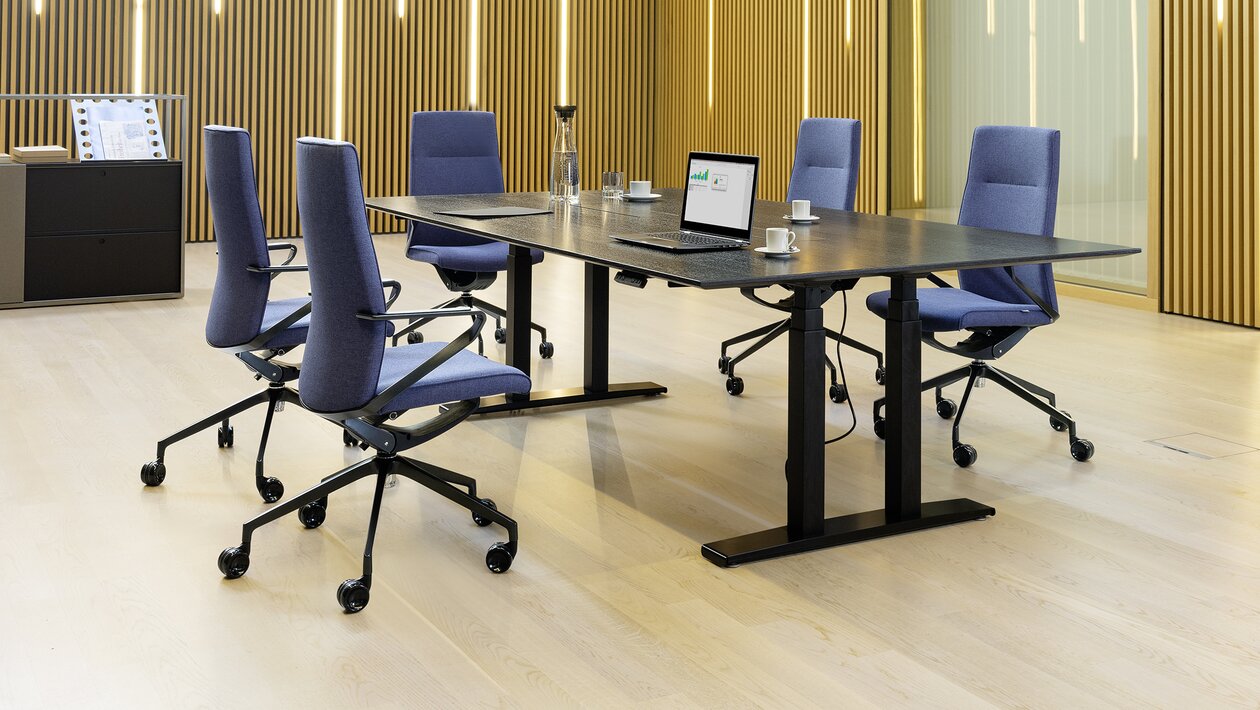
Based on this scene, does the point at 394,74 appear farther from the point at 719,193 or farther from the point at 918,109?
the point at 719,193

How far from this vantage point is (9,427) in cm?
462

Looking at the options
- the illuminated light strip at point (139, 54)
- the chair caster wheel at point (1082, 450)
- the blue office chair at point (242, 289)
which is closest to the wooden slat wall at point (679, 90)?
the illuminated light strip at point (139, 54)

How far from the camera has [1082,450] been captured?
4270 mm

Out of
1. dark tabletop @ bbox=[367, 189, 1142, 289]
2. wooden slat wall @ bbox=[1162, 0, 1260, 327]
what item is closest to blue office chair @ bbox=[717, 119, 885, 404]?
dark tabletop @ bbox=[367, 189, 1142, 289]

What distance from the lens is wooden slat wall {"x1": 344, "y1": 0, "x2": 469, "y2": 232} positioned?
1077cm

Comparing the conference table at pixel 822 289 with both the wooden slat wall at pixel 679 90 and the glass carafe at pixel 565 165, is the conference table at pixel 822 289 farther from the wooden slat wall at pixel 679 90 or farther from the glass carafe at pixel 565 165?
the wooden slat wall at pixel 679 90

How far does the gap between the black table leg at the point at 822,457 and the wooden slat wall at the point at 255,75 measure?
7898 mm

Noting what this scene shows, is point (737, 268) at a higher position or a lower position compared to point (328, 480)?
higher

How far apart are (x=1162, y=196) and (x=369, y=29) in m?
6.48

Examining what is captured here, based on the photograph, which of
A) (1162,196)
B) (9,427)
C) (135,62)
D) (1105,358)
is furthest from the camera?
(135,62)

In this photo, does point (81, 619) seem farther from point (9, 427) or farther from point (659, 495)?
point (9, 427)

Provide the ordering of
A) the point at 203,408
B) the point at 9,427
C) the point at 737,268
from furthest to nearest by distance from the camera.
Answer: the point at 203,408 < the point at 9,427 < the point at 737,268

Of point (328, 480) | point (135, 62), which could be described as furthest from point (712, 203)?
point (135, 62)

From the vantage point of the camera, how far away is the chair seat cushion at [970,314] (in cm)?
421
